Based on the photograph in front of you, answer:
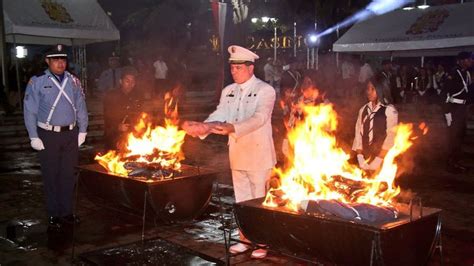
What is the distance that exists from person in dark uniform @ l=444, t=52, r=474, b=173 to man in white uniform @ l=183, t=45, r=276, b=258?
6092 millimetres

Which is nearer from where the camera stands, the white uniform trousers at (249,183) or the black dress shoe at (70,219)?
the white uniform trousers at (249,183)

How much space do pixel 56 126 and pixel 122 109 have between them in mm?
1196

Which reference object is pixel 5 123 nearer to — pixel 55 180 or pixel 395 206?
pixel 55 180

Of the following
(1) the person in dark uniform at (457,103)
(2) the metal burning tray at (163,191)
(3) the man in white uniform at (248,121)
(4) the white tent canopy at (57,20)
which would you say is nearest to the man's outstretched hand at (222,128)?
(3) the man in white uniform at (248,121)

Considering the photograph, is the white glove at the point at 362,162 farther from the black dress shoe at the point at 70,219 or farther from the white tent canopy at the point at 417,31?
the white tent canopy at the point at 417,31

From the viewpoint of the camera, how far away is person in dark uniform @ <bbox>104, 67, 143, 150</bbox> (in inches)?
309

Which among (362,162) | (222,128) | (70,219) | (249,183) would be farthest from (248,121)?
(70,219)

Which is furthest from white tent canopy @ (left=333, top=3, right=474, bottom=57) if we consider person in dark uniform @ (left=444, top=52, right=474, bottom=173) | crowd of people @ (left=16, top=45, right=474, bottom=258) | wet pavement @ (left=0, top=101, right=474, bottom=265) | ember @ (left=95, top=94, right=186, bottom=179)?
ember @ (left=95, top=94, right=186, bottom=179)

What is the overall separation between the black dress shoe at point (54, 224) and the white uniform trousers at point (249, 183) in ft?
8.52

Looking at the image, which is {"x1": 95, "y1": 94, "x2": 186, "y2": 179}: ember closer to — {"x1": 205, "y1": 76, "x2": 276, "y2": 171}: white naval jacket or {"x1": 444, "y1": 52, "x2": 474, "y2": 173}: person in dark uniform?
{"x1": 205, "y1": 76, "x2": 276, "y2": 171}: white naval jacket

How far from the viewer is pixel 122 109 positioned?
785 centimetres

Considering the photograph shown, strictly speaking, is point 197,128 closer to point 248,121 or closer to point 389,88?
point 248,121

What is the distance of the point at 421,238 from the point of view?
165 inches

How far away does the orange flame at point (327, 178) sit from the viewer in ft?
15.2
